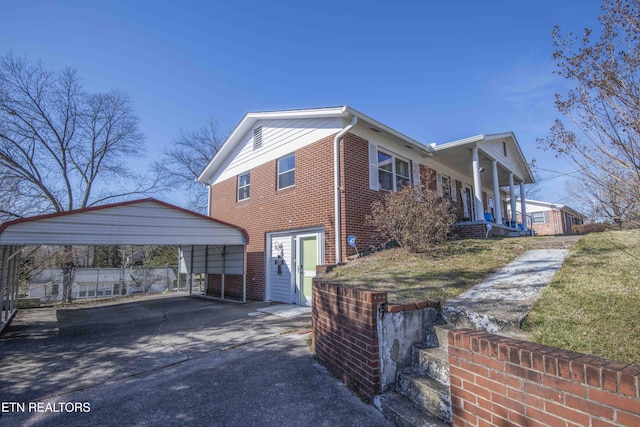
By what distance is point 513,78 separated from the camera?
6.29m

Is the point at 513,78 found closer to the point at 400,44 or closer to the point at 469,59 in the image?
the point at 469,59

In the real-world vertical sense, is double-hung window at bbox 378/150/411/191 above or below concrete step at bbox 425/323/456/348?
above

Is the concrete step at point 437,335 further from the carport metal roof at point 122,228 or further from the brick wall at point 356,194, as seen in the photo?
the carport metal roof at point 122,228

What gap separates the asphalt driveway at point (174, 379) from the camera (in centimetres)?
315

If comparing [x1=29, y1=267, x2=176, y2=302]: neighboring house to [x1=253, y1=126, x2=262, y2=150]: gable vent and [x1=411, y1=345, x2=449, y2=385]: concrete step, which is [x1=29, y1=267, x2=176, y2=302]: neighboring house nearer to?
[x1=253, y1=126, x2=262, y2=150]: gable vent

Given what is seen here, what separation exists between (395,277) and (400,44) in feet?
26.4

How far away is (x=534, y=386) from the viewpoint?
1.96 meters

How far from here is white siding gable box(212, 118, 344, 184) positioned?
31.5 ft

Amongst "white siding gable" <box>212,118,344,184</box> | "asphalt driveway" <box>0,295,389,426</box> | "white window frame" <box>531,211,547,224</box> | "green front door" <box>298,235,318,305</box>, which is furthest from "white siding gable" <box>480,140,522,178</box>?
"white window frame" <box>531,211,547,224</box>

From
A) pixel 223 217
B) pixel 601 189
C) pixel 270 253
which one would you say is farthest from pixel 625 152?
pixel 223 217

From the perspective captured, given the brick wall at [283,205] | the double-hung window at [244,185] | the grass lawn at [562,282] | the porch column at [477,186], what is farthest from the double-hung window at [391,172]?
the double-hung window at [244,185]

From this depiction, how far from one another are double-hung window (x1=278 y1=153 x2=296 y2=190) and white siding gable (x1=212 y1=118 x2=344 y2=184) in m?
0.21

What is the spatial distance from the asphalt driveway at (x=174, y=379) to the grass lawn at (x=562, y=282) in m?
1.50

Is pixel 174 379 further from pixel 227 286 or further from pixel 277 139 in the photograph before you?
pixel 227 286
